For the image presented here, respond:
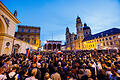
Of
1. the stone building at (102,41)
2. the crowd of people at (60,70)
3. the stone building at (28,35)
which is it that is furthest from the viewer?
the stone building at (102,41)

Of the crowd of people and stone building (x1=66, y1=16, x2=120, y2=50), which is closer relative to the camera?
the crowd of people

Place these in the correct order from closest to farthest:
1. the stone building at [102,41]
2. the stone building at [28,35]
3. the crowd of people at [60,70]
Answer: the crowd of people at [60,70] → the stone building at [28,35] → the stone building at [102,41]

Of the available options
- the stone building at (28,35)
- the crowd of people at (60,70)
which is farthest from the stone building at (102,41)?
the crowd of people at (60,70)

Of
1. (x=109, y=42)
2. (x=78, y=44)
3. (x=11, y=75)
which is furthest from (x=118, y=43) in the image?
(x=11, y=75)

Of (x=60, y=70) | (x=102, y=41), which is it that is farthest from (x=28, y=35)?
(x=102, y=41)

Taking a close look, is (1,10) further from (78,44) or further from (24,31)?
(78,44)

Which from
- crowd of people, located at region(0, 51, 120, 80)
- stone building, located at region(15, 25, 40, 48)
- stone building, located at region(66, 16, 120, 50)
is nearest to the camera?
crowd of people, located at region(0, 51, 120, 80)

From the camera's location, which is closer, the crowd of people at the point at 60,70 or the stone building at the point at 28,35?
the crowd of people at the point at 60,70

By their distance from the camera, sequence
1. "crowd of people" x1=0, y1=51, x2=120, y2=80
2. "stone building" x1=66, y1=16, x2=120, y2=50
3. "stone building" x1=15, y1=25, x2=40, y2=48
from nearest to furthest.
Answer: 1. "crowd of people" x1=0, y1=51, x2=120, y2=80
2. "stone building" x1=15, y1=25, x2=40, y2=48
3. "stone building" x1=66, y1=16, x2=120, y2=50

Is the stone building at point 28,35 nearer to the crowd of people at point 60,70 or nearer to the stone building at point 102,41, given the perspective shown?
the crowd of people at point 60,70

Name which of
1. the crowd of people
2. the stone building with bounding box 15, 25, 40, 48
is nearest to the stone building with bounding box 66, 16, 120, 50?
the stone building with bounding box 15, 25, 40, 48

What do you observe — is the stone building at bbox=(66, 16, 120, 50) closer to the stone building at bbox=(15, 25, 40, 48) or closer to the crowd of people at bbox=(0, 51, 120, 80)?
the stone building at bbox=(15, 25, 40, 48)

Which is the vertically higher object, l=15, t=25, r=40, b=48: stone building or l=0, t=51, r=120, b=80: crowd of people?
l=15, t=25, r=40, b=48: stone building

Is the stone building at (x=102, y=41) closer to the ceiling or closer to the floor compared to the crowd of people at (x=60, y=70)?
closer to the ceiling
